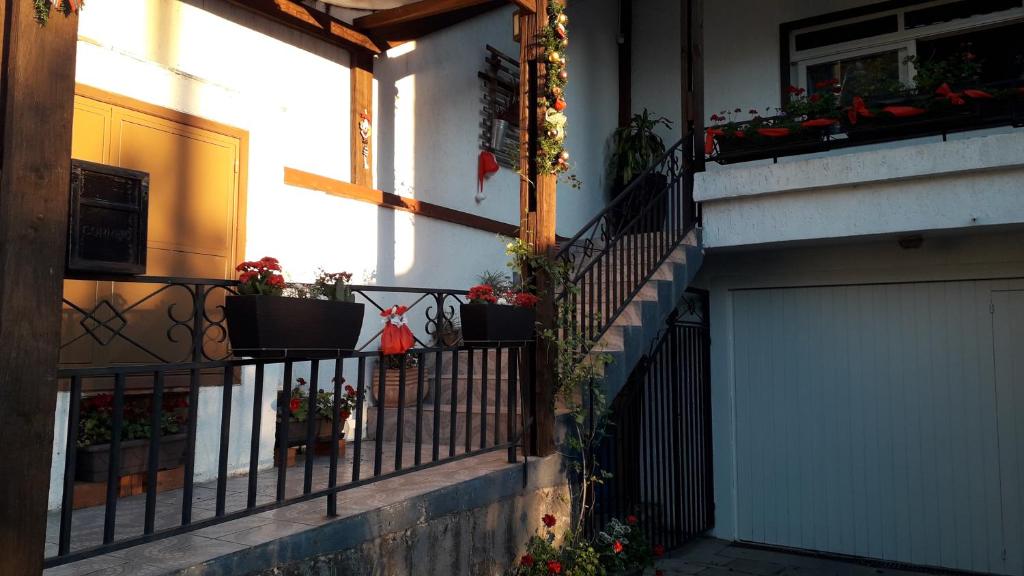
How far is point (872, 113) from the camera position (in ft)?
20.3

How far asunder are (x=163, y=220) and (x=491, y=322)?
204cm

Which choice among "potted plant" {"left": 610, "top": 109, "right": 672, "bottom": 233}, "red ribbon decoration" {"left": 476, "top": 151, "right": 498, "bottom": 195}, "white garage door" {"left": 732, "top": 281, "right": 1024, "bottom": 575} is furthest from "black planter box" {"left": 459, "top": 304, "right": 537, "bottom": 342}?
"potted plant" {"left": 610, "top": 109, "right": 672, "bottom": 233}

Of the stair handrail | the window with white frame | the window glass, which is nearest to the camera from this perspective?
the stair handrail

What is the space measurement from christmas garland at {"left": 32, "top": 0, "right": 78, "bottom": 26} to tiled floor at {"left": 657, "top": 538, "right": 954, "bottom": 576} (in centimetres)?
542

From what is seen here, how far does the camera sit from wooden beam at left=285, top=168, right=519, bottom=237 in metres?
5.45

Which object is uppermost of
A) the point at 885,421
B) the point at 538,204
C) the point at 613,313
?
the point at 538,204

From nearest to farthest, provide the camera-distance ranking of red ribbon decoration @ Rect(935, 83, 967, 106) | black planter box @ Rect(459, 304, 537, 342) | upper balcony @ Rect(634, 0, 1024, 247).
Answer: black planter box @ Rect(459, 304, 537, 342), upper balcony @ Rect(634, 0, 1024, 247), red ribbon decoration @ Rect(935, 83, 967, 106)

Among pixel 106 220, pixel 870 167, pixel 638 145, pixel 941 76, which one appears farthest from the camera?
pixel 638 145

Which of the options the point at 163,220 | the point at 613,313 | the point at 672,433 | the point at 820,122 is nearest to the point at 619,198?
the point at 613,313

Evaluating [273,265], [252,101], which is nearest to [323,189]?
[252,101]

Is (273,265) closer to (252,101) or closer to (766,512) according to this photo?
(252,101)

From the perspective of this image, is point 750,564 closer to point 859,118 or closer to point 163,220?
point 859,118

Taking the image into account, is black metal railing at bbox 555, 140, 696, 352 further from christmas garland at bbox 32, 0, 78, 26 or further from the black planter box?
christmas garland at bbox 32, 0, 78, 26

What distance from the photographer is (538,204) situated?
176 inches
